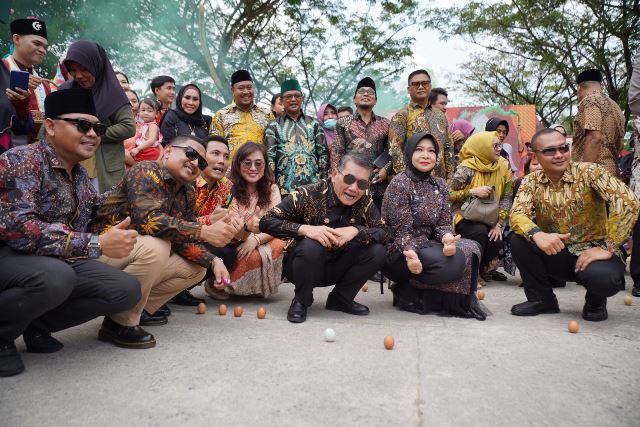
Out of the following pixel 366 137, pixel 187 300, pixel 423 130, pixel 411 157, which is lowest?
pixel 187 300

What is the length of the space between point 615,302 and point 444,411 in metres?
3.30

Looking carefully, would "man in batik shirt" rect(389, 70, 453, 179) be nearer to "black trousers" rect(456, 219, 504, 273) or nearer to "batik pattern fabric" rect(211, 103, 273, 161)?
"black trousers" rect(456, 219, 504, 273)

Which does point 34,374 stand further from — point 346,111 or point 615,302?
point 346,111

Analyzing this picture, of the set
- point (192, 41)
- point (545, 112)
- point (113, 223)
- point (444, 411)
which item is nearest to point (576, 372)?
point (444, 411)

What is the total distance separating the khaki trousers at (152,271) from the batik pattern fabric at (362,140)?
8.69ft

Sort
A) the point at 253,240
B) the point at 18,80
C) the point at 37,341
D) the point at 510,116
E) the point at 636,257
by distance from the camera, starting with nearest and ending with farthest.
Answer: the point at 37,341
the point at 18,80
the point at 253,240
the point at 636,257
the point at 510,116

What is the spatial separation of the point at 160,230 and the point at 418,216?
2171mm

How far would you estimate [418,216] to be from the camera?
428cm

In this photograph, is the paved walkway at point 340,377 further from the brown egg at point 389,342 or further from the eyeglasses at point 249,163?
the eyeglasses at point 249,163

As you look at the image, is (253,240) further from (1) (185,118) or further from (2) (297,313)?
(1) (185,118)

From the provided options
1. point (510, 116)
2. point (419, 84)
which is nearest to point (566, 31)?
point (510, 116)

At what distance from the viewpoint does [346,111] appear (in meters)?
9.20

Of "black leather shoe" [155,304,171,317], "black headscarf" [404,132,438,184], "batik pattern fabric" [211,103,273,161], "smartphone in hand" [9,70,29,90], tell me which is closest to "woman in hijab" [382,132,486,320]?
"black headscarf" [404,132,438,184]

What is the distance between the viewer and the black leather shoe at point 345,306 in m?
4.15
